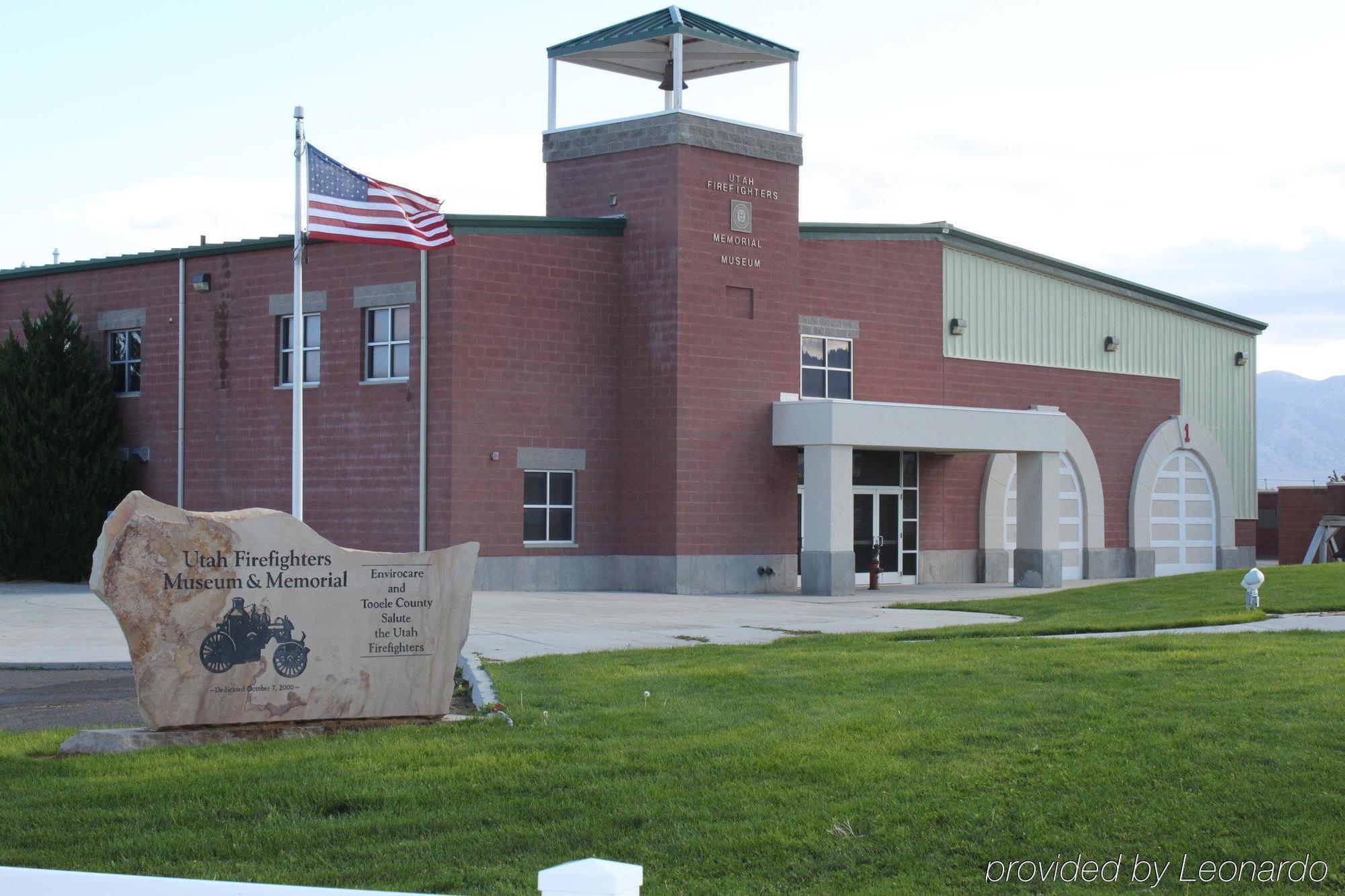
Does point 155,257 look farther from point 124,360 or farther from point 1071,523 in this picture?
point 1071,523

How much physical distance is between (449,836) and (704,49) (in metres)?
24.1

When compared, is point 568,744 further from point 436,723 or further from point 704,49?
point 704,49

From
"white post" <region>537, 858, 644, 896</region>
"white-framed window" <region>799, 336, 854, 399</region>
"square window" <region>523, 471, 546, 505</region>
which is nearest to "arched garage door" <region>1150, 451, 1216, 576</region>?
"white-framed window" <region>799, 336, 854, 399</region>

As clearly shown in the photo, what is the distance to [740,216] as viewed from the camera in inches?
1131

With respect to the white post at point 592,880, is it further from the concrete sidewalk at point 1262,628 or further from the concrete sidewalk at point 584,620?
the concrete sidewalk at point 1262,628

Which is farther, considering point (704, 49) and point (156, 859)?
point (704, 49)

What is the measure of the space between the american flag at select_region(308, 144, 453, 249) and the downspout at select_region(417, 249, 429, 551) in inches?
260

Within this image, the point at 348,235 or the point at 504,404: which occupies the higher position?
the point at 348,235

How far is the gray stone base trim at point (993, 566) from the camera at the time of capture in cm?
3347

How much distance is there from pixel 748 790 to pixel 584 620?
1273 cm

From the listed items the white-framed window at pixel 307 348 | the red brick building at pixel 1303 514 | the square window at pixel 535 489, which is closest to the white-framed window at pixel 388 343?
the white-framed window at pixel 307 348

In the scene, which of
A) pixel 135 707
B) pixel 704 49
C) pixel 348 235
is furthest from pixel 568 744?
pixel 704 49

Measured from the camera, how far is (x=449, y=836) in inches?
290

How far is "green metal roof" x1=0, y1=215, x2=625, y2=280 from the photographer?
87.9 feet
